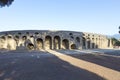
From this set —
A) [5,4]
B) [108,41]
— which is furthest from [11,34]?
[5,4]

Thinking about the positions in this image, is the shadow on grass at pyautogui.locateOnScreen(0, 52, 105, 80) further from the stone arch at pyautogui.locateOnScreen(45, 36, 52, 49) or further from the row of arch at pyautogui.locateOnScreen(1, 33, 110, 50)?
the stone arch at pyautogui.locateOnScreen(45, 36, 52, 49)

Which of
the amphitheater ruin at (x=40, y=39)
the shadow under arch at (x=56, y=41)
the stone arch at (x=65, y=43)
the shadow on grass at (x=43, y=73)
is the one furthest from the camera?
the stone arch at (x=65, y=43)

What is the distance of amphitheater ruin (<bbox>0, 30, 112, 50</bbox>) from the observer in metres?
83.1

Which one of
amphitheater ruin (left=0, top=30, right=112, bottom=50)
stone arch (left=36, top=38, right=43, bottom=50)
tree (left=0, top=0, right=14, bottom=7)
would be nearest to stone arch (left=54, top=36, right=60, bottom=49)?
amphitheater ruin (left=0, top=30, right=112, bottom=50)

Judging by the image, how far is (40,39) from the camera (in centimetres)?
8531

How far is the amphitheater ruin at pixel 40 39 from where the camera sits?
8312cm

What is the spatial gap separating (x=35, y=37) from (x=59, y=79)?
71.4 meters

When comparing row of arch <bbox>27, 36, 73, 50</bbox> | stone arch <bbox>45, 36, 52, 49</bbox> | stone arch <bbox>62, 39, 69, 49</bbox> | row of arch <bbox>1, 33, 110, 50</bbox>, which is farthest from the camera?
stone arch <bbox>62, 39, 69, 49</bbox>

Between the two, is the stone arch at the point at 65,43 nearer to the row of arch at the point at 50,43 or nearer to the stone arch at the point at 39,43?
the row of arch at the point at 50,43

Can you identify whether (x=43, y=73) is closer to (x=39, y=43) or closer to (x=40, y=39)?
(x=40, y=39)

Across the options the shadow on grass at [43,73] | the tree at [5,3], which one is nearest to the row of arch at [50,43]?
the tree at [5,3]

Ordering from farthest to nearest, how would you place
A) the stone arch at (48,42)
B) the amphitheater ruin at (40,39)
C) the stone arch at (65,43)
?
1. the stone arch at (65,43)
2. the stone arch at (48,42)
3. the amphitheater ruin at (40,39)

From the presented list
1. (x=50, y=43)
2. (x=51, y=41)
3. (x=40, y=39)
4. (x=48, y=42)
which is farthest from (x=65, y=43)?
(x=40, y=39)

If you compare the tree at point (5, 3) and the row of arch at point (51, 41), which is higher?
the tree at point (5, 3)
